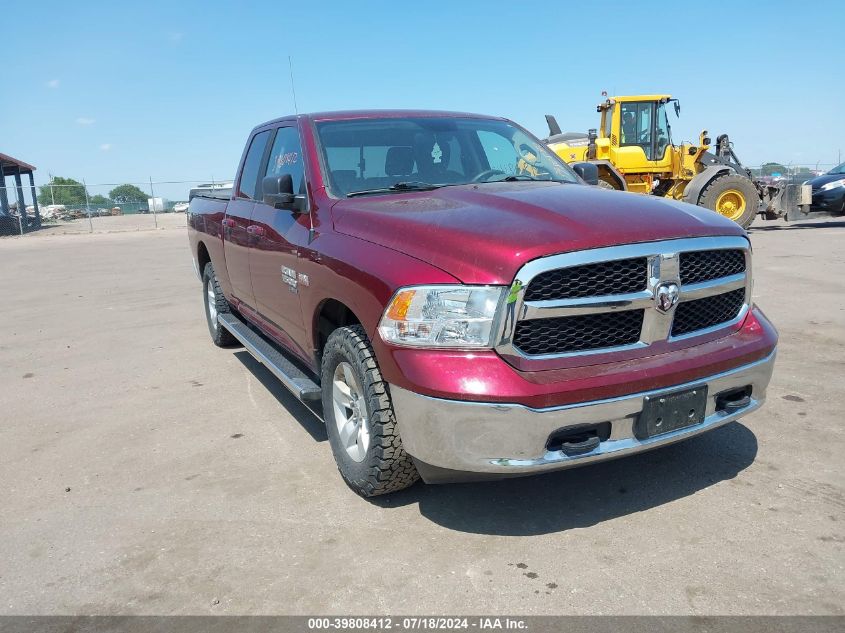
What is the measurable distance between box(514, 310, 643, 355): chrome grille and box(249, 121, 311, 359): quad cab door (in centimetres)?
147

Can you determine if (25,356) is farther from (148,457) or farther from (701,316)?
(701,316)

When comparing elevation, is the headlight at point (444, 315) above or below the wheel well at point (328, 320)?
above

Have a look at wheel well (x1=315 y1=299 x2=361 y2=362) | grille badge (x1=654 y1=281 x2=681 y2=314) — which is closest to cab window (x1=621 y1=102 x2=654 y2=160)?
wheel well (x1=315 y1=299 x2=361 y2=362)

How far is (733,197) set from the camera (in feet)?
52.6

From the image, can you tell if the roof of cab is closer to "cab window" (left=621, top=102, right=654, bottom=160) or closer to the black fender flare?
the black fender flare

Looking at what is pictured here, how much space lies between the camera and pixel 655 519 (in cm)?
314

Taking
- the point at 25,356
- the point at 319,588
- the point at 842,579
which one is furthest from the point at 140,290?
the point at 842,579

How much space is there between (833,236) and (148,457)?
1624 cm

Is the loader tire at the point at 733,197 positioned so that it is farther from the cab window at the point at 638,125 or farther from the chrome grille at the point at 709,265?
the chrome grille at the point at 709,265

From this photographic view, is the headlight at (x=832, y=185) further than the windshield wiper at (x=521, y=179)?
Yes

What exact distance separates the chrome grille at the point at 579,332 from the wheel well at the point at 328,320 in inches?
45.2

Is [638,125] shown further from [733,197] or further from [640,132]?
[733,197]

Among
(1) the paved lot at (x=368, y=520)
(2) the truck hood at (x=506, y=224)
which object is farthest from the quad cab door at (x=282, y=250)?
(1) the paved lot at (x=368, y=520)

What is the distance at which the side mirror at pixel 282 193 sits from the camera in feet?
12.8
